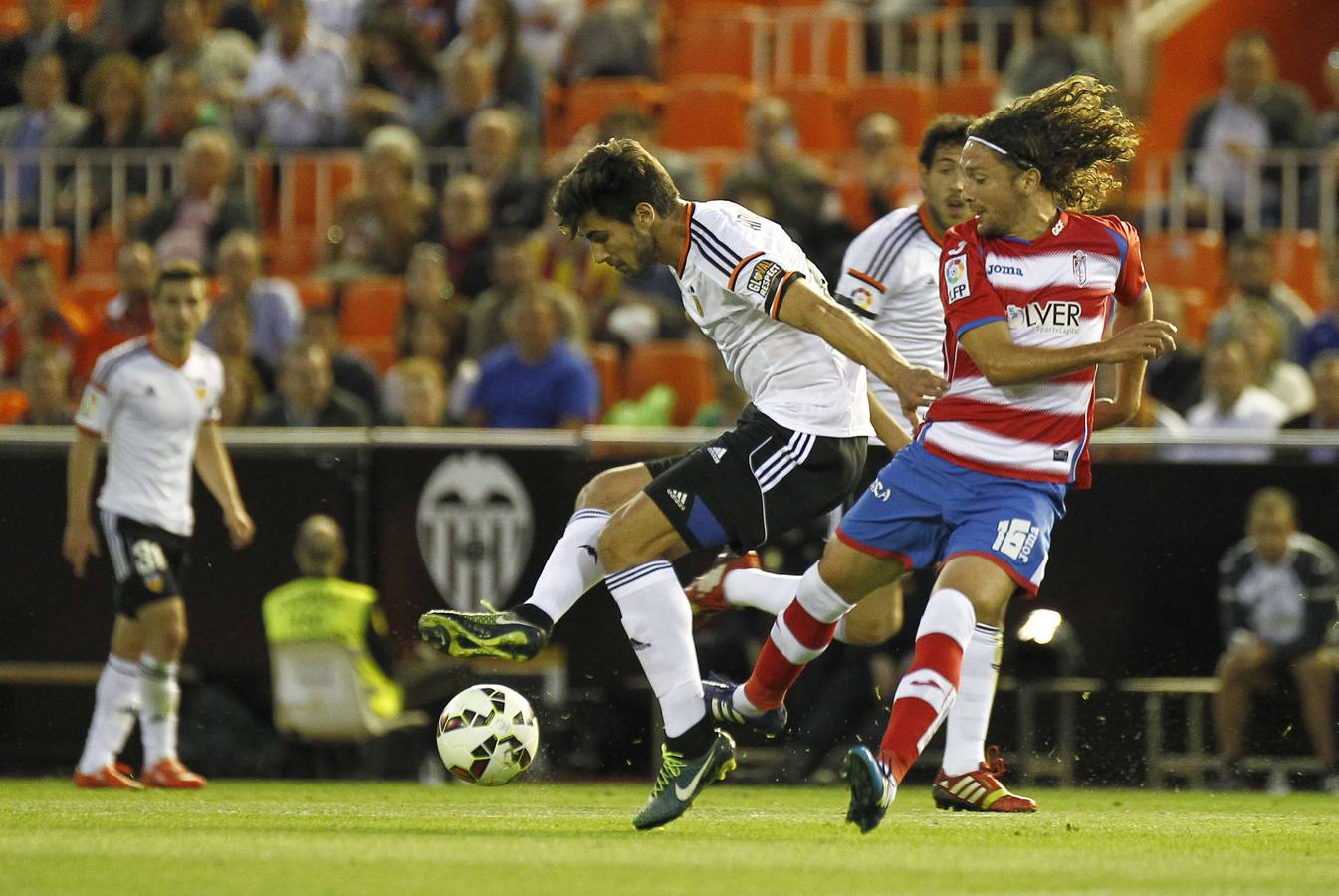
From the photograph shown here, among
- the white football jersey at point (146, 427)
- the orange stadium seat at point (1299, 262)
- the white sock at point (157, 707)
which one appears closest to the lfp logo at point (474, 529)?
the white football jersey at point (146, 427)

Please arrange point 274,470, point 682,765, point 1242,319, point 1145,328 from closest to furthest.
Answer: point 1145,328 < point 682,765 < point 274,470 < point 1242,319

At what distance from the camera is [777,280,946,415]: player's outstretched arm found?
21.5ft

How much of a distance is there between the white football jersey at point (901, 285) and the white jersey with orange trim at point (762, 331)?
108cm

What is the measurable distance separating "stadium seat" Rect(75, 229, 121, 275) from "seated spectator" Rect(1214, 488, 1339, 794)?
8.56 m

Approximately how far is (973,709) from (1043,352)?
1222 millimetres

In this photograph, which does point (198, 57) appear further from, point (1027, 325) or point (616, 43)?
point (1027, 325)

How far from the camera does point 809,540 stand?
1077cm

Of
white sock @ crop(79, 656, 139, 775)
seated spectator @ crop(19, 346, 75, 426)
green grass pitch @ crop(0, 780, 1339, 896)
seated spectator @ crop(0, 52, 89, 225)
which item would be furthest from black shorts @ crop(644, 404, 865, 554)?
seated spectator @ crop(0, 52, 89, 225)

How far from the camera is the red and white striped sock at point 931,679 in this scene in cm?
639

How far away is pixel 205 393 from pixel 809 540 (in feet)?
9.77

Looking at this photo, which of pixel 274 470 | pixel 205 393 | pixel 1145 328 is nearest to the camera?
pixel 1145 328

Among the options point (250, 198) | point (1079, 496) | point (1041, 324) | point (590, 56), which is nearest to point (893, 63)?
point (590, 56)

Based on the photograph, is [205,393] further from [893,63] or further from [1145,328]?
[893,63]

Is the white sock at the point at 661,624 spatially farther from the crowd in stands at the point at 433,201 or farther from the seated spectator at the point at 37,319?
the seated spectator at the point at 37,319
